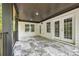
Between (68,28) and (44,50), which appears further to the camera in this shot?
(68,28)

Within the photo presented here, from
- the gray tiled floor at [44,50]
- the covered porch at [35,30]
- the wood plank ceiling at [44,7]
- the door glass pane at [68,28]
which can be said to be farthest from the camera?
the door glass pane at [68,28]

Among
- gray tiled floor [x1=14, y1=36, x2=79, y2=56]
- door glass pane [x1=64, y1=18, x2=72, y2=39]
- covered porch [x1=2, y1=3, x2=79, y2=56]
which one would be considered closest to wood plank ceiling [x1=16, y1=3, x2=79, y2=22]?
covered porch [x1=2, y1=3, x2=79, y2=56]

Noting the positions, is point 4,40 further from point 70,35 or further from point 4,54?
point 70,35

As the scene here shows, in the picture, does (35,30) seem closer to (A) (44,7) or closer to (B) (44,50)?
(A) (44,7)

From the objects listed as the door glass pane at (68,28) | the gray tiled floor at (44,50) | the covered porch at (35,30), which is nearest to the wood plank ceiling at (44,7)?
the covered porch at (35,30)

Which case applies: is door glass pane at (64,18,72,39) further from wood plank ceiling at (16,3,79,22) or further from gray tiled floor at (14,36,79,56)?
gray tiled floor at (14,36,79,56)

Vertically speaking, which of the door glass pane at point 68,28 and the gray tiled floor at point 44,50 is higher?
the door glass pane at point 68,28

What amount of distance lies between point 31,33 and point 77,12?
868cm

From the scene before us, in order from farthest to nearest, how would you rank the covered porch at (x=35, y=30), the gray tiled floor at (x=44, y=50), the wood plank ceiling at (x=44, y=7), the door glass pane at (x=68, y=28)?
the door glass pane at (x=68, y=28) < the wood plank ceiling at (x=44, y=7) < the gray tiled floor at (x=44, y=50) < the covered porch at (x=35, y=30)

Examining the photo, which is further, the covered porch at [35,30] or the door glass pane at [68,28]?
the door glass pane at [68,28]

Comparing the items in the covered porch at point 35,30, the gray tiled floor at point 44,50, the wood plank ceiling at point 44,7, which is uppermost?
the wood plank ceiling at point 44,7

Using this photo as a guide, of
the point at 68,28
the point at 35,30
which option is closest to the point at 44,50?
the point at 68,28

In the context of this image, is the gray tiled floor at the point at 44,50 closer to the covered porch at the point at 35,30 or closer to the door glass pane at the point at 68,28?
the covered porch at the point at 35,30

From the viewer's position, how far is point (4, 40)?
295cm
